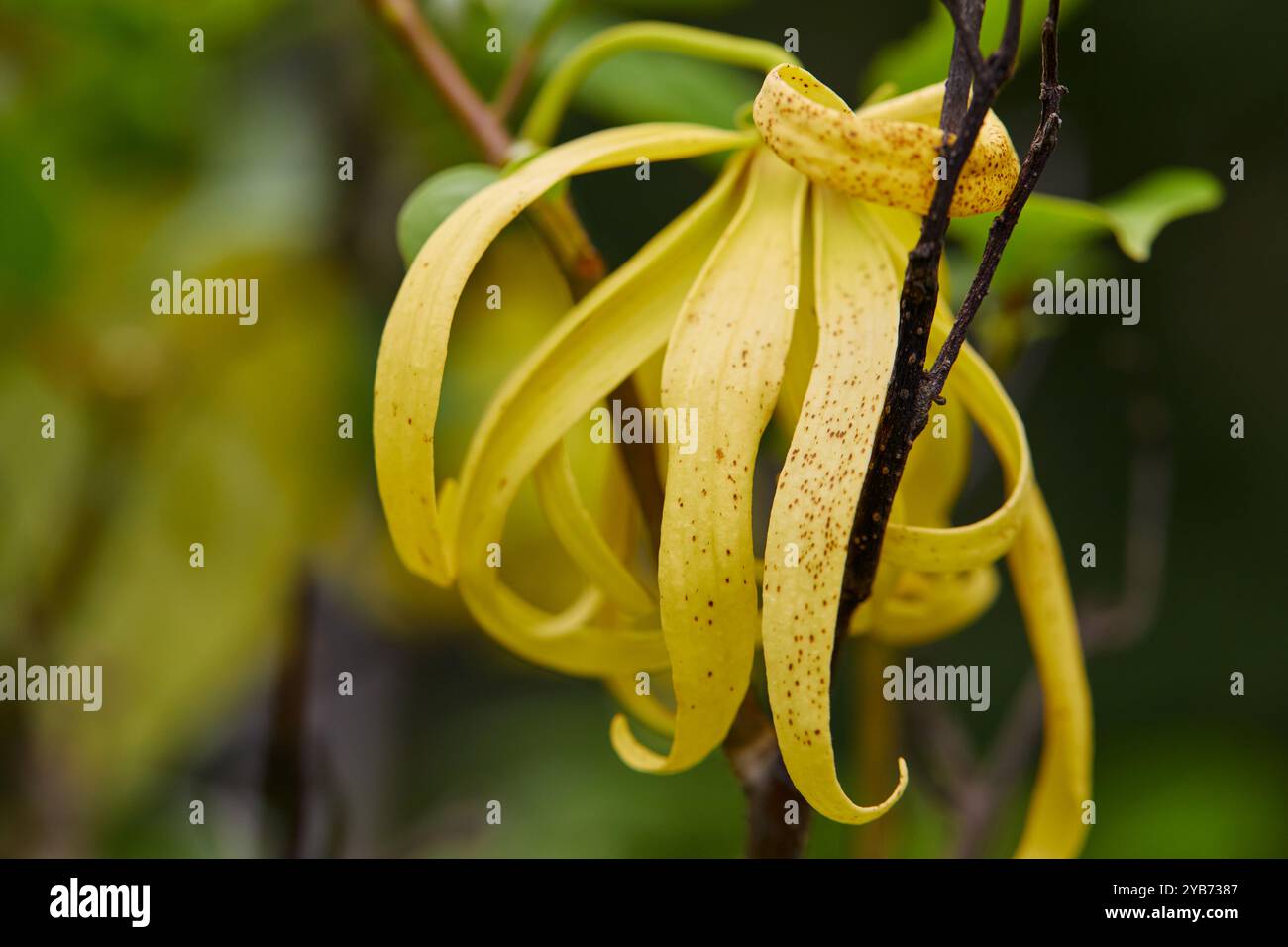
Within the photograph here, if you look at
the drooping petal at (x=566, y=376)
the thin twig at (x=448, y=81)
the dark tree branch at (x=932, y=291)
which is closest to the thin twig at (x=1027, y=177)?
the dark tree branch at (x=932, y=291)

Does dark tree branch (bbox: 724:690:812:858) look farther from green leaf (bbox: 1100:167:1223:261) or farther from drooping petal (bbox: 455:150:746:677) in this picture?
green leaf (bbox: 1100:167:1223:261)

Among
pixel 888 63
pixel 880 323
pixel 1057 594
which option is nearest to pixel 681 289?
pixel 880 323

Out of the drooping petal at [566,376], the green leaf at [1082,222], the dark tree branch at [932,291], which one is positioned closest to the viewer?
the dark tree branch at [932,291]

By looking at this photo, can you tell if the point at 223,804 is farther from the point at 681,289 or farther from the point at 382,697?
the point at 681,289

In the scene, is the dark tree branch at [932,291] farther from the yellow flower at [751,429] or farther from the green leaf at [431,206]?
the green leaf at [431,206]

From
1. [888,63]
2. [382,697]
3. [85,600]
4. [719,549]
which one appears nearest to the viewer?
[719,549]

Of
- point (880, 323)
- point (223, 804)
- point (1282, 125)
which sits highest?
point (1282, 125)
